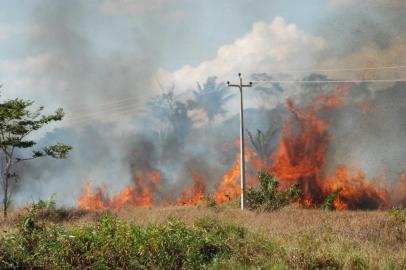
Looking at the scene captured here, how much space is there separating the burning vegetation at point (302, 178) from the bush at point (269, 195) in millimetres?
2726

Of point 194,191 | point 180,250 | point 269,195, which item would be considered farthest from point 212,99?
point 180,250

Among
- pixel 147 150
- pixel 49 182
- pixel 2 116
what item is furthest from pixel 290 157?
pixel 49 182

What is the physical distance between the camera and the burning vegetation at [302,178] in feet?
116

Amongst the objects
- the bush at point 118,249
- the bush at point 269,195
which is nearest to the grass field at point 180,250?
the bush at point 118,249

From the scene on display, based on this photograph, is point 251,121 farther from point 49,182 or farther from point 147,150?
point 49,182

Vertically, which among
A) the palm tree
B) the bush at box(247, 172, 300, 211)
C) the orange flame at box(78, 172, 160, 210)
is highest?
the palm tree

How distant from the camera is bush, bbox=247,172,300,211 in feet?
86.5

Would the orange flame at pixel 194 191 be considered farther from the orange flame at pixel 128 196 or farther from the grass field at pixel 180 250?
the grass field at pixel 180 250

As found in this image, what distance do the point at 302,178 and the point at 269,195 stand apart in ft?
35.1

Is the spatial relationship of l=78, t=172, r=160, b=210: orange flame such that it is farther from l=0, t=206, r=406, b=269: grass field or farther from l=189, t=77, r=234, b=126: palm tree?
l=0, t=206, r=406, b=269: grass field

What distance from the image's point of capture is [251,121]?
5150cm

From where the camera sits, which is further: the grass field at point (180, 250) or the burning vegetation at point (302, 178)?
the burning vegetation at point (302, 178)

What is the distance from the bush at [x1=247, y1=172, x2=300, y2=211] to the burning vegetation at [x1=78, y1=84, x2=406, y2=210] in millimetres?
2726

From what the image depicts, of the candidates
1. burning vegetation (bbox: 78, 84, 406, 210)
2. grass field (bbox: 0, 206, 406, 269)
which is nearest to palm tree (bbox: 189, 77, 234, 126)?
burning vegetation (bbox: 78, 84, 406, 210)
